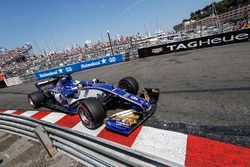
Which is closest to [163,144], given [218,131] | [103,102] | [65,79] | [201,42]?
[218,131]

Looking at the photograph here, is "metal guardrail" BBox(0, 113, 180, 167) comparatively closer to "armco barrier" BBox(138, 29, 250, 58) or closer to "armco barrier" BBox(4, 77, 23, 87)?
"armco barrier" BBox(138, 29, 250, 58)

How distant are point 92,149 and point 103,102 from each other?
1363 millimetres

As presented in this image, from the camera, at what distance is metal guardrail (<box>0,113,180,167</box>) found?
1.57 metres

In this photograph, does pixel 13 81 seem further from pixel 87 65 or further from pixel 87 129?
pixel 87 129

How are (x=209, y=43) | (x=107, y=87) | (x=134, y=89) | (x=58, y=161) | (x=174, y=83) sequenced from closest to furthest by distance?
1. (x=58, y=161)
2. (x=107, y=87)
3. (x=134, y=89)
4. (x=174, y=83)
5. (x=209, y=43)

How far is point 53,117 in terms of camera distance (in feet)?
13.3

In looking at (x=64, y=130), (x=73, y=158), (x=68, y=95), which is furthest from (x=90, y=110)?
(x=68, y=95)

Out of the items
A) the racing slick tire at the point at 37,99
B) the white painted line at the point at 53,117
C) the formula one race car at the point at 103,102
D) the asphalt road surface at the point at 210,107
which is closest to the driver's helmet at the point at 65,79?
the formula one race car at the point at 103,102

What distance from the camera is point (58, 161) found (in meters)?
2.59

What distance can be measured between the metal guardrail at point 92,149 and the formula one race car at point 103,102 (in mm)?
648

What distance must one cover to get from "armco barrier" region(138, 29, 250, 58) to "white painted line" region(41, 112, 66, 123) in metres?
10.4

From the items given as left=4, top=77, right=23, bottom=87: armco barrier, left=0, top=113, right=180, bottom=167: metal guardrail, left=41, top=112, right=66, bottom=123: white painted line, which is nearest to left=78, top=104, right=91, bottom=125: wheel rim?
left=0, top=113, right=180, bottom=167: metal guardrail

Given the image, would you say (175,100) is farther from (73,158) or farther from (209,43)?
(209,43)

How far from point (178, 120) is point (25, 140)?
3484 millimetres
